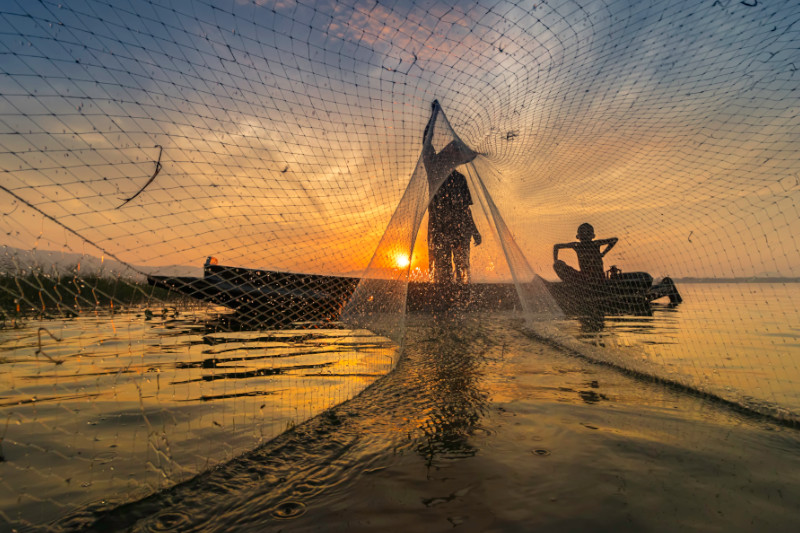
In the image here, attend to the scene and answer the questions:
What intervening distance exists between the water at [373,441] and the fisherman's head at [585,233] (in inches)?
213

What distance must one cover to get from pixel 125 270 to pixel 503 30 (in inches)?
160

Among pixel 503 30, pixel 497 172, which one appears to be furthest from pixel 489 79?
pixel 497 172

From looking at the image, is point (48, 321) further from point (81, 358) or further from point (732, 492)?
point (732, 492)

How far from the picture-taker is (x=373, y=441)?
2.04 metres

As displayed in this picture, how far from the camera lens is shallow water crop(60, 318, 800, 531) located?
1.35 meters

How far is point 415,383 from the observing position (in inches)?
129

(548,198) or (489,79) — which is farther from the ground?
(489,79)

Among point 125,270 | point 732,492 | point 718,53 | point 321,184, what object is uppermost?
point 718,53

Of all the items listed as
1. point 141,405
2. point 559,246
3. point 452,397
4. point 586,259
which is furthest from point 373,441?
point 559,246

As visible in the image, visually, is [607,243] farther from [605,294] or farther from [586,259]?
[605,294]

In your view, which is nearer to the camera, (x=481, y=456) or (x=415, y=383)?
(x=481, y=456)

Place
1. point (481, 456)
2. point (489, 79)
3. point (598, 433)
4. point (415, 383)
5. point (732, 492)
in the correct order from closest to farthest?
point (732, 492) < point (481, 456) < point (598, 433) < point (415, 383) < point (489, 79)

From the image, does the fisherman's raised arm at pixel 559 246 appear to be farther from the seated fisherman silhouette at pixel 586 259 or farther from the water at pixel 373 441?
the water at pixel 373 441

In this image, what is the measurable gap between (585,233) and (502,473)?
357 inches
